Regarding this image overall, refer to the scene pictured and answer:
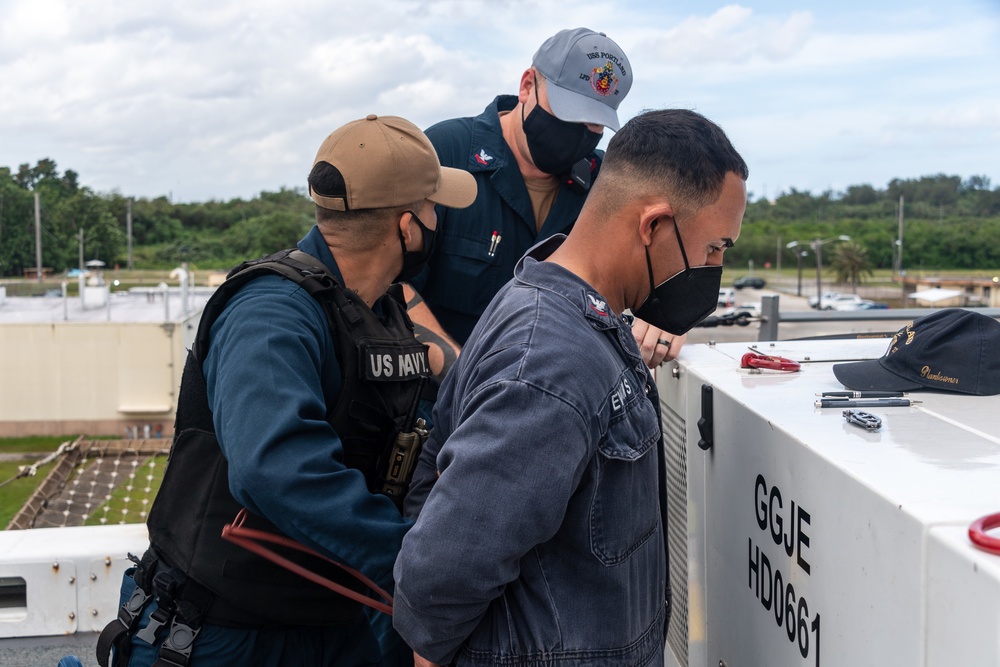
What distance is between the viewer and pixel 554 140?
3.29m

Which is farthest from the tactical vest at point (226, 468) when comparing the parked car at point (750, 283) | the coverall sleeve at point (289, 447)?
the parked car at point (750, 283)

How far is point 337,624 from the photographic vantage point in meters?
2.41

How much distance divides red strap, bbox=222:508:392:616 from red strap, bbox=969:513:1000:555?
4.06 ft

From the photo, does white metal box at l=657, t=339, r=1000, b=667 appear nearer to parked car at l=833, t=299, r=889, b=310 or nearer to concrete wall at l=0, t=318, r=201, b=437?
concrete wall at l=0, t=318, r=201, b=437

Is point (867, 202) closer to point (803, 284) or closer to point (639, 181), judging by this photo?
point (803, 284)

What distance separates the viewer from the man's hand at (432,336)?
124 inches

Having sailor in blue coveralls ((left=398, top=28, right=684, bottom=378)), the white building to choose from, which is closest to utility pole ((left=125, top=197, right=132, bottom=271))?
the white building

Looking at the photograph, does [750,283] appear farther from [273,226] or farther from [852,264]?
[273,226]

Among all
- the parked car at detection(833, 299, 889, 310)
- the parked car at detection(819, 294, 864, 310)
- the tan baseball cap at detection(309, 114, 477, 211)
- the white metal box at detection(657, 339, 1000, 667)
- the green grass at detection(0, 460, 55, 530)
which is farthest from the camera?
the parked car at detection(819, 294, 864, 310)

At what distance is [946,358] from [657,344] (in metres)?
0.86

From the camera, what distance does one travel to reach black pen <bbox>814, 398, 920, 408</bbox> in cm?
196

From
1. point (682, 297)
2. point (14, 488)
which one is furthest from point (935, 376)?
point (14, 488)

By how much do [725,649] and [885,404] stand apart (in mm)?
805

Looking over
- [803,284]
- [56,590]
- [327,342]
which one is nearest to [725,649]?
[327,342]
